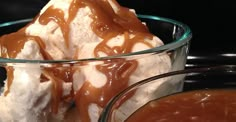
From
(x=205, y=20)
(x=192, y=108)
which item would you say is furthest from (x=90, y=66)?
(x=205, y=20)

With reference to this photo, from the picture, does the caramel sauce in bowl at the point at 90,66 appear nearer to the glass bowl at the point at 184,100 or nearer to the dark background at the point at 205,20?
the glass bowl at the point at 184,100

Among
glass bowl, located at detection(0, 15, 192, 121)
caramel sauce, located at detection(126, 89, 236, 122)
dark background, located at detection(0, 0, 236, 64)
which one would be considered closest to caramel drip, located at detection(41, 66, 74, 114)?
glass bowl, located at detection(0, 15, 192, 121)

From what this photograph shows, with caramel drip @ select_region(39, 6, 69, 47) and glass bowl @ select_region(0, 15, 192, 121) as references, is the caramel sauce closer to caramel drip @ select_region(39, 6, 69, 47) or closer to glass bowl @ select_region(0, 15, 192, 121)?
glass bowl @ select_region(0, 15, 192, 121)

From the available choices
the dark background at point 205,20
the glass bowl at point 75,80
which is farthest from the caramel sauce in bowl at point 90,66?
the dark background at point 205,20

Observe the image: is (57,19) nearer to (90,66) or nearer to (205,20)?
(90,66)

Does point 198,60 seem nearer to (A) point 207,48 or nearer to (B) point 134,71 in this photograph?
(A) point 207,48

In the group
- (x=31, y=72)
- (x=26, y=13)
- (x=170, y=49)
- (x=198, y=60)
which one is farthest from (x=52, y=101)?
(x=26, y=13)
